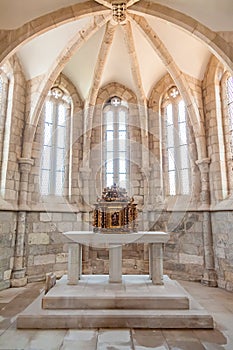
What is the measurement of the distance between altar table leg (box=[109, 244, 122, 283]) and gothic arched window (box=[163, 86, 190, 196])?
11.1 feet

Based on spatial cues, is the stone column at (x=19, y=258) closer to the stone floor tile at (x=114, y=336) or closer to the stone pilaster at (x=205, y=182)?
the stone floor tile at (x=114, y=336)

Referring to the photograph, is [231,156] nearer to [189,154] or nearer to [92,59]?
[189,154]

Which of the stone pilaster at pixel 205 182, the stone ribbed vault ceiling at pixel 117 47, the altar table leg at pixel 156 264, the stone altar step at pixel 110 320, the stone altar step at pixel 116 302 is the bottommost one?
the stone altar step at pixel 110 320

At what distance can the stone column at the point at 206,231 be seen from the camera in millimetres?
6281

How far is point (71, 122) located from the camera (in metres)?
7.93

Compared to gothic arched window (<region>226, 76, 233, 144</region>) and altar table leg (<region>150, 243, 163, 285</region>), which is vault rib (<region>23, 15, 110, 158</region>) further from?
altar table leg (<region>150, 243, 163, 285</region>)

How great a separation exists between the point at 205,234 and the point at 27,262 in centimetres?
463

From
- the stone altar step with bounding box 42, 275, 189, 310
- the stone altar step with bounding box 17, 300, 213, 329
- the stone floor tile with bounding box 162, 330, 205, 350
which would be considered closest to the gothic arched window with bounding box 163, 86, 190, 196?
the stone altar step with bounding box 42, 275, 189, 310

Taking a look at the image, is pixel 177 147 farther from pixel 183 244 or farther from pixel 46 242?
pixel 46 242

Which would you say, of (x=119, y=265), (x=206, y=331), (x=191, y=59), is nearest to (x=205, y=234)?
(x=119, y=265)

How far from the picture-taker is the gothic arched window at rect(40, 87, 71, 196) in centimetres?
745

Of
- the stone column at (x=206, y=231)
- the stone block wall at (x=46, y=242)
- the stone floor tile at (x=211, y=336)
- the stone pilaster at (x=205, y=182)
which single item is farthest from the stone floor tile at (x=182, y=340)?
the stone block wall at (x=46, y=242)

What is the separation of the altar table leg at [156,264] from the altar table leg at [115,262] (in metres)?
0.60

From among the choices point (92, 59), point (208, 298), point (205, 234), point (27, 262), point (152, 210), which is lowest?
point (208, 298)
